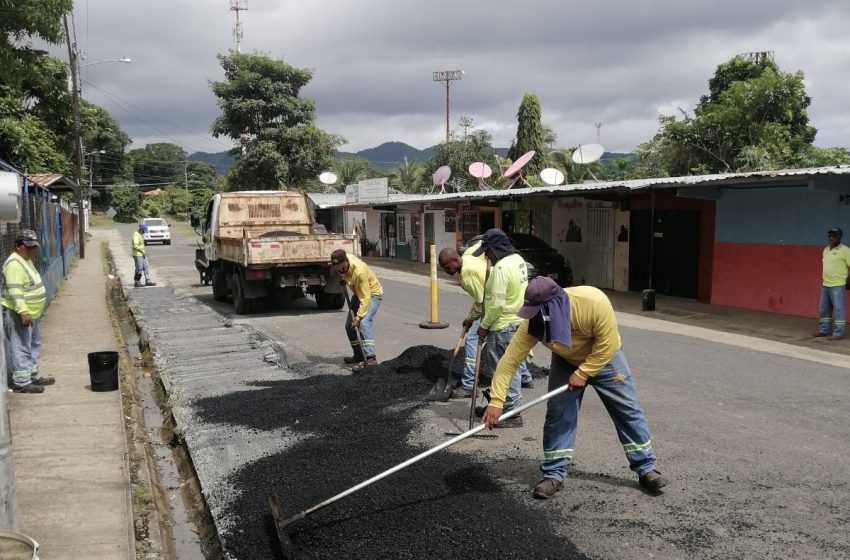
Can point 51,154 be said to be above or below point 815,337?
above

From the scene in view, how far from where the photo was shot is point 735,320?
41.9 feet

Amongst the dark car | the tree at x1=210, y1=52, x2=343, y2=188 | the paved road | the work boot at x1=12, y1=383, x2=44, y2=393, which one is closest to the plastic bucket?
the paved road

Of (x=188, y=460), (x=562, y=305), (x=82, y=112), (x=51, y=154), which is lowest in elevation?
(x=188, y=460)

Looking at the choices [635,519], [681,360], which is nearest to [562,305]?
[635,519]

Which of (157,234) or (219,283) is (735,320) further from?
(157,234)

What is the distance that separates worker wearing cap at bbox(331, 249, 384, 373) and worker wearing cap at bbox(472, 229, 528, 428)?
7.00 feet

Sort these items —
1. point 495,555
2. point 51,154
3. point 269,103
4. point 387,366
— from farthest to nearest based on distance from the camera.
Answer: point 269,103
point 51,154
point 387,366
point 495,555

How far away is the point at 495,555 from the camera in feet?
12.3

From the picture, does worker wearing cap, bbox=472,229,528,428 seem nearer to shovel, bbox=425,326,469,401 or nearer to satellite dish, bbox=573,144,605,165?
shovel, bbox=425,326,469,401

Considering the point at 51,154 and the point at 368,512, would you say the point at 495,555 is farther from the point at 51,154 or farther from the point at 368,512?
the point at 51,154

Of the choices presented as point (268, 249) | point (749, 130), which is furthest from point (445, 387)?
point (749, 130)

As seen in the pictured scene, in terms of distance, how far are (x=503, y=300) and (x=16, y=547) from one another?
3.77m

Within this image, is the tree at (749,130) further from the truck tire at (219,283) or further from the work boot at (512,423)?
the work boot at (512,423)

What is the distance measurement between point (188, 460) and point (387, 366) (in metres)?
2.56
